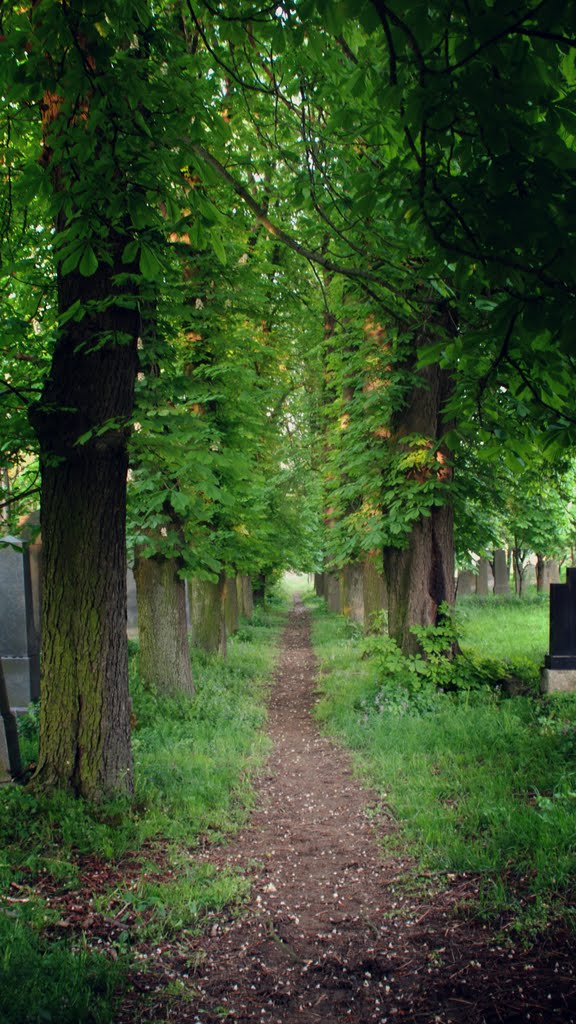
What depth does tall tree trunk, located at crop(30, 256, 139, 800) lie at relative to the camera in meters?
4.99

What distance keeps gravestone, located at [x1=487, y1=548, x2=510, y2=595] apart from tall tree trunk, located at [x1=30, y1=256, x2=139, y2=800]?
81.3 feet

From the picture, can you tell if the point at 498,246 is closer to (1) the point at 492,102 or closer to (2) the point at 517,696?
(1) the point at 492,102

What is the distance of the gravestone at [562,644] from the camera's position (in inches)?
348

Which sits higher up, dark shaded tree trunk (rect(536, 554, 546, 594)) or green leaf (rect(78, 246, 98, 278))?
green leaf (rect(78, 246, 98, 278))

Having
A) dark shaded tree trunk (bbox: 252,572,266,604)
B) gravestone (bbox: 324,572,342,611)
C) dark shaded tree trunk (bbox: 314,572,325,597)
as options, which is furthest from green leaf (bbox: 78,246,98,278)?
dark shaded tree trunk (bbox: 314,572,325,597)

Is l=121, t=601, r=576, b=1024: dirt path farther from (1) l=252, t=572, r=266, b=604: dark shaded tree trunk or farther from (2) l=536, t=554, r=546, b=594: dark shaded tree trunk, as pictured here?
(1) l=252, t=572, r=266, b=604: dark shaded tree trunk

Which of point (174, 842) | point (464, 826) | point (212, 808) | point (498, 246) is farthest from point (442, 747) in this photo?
point (498, 246)

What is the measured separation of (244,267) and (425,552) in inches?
193

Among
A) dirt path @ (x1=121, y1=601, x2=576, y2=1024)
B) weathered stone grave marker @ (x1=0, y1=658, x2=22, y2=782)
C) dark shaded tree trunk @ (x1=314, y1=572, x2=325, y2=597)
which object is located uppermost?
weathered stone grave marker @ (x1=0, y1=658, x2=22, y2=782)

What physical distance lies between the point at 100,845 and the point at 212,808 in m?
1.42

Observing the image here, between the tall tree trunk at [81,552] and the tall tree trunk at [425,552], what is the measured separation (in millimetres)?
5515

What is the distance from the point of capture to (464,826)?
477 centimetres

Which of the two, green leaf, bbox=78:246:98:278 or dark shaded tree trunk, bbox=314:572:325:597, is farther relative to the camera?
dark shaded tree trunk, bbox=314:572:325:597

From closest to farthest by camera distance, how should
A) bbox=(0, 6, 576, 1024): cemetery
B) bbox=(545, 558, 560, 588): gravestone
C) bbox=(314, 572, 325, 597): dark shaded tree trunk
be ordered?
bbox=(0, 6, 576, 1024): cemetery → bbox=(545, 558, 560, 588): gravestone → bbox=(314, 572, 325, 597): dark shaded tree trunk
